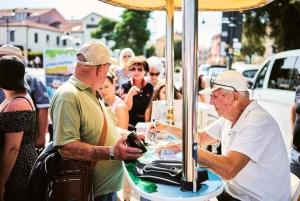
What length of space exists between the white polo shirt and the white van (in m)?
3.80

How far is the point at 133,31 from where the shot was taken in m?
43.8

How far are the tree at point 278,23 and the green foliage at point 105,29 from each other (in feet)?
120

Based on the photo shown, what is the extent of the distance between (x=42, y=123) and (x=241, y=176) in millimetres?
2455

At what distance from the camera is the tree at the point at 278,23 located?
12734mm

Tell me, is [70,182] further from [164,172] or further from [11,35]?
[11,35]

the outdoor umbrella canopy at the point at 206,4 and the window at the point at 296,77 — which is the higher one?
the outdoor umbrella canopy at the point at 206,4

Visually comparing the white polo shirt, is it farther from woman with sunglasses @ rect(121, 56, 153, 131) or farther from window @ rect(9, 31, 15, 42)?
window @ rect(9, 31, 15, 42)

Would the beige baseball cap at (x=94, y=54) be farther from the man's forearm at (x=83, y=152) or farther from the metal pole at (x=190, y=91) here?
the metal pole at (x=190, y=91)

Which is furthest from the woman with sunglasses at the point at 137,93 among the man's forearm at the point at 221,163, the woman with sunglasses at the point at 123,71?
the man's forearm at the point at 221,163

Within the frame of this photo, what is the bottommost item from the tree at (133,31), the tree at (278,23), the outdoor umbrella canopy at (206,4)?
the outdoor umbrella canopy at (206,4)

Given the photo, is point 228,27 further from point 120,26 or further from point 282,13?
point 120,26

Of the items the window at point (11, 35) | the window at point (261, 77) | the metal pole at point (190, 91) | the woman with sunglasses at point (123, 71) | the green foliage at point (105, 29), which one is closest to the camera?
the metal pole at point (190, 91)

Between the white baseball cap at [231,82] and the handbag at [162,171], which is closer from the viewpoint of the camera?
the handbag at [162,171]

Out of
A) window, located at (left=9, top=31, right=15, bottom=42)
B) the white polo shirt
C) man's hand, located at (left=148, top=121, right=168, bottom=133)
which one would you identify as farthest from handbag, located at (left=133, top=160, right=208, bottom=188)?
window, located at (left=9, top=31, right=15, bottom=42)
